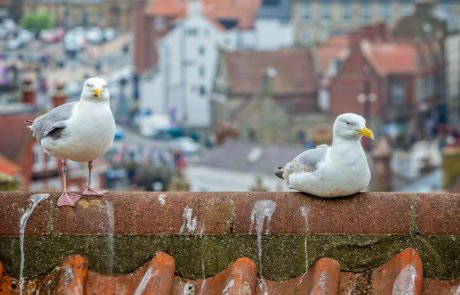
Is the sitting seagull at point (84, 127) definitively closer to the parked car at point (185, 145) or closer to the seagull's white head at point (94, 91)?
the seagull's white head at point (94, 91)

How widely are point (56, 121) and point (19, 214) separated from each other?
85 cm

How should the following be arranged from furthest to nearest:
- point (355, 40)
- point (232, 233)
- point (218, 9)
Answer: point (218, 9) → point (355, 40) → point (232, 233)

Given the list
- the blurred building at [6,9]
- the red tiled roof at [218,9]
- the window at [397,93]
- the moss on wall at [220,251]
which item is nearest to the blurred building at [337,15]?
the red tiled roof at [218,9]

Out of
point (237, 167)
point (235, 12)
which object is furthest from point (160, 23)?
point (237, 167)

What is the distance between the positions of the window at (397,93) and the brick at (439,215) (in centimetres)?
9306

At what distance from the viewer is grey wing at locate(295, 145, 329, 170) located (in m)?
9.30

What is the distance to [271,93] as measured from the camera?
98.7 m

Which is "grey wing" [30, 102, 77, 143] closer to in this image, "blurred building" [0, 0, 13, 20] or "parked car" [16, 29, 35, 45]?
"blurred building" [0, 0, 13, 20]

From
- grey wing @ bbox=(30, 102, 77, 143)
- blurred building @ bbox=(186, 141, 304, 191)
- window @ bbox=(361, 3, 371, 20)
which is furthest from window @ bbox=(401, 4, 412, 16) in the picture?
grey wing @ bbox=(30, 102, 77, 143)

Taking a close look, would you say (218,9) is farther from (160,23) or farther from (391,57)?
(391,57)

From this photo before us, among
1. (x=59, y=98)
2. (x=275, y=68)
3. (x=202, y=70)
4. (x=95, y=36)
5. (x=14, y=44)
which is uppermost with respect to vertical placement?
(x=95, y=36)

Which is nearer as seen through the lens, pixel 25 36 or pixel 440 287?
pixel 440 287

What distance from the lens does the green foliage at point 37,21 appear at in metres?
103

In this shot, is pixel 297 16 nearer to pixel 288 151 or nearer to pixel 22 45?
pixel 22 45
